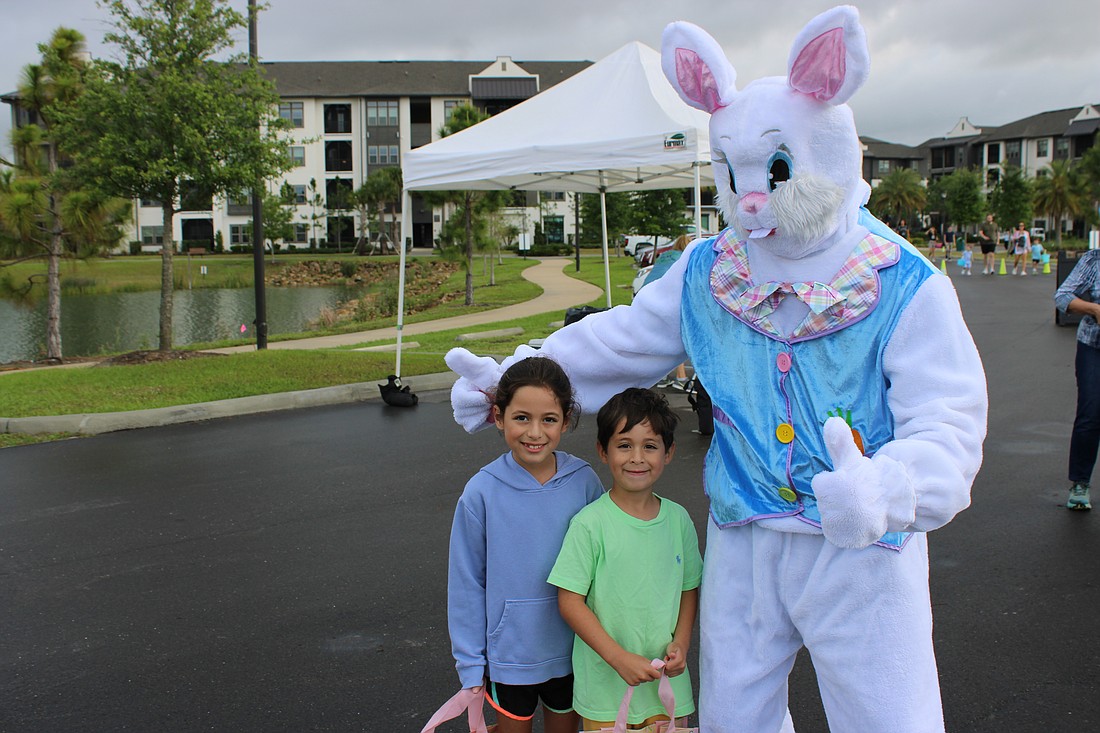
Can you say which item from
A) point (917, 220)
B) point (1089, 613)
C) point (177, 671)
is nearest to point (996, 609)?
point (1089, 613)

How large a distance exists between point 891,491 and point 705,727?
90cm

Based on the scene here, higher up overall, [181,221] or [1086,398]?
[181,221]

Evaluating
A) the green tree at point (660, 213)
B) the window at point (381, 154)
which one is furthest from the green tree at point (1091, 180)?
the window at point (381, 154)

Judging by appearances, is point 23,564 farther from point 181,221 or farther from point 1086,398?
point 181,221

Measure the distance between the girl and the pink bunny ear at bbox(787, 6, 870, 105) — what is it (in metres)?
0.96

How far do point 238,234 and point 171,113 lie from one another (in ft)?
193

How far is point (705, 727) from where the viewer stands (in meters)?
2.32

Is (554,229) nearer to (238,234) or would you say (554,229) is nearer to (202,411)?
(238,234)

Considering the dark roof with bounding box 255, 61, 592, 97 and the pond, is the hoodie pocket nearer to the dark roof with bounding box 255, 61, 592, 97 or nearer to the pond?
the pond

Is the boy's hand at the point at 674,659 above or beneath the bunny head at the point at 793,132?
beneath

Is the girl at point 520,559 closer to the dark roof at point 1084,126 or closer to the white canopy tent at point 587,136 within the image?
the white canopy tent at point 587,136

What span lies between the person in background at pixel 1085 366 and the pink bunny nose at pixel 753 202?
3.97 metres

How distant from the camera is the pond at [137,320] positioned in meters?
18.8

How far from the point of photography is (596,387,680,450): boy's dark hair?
241 cm
